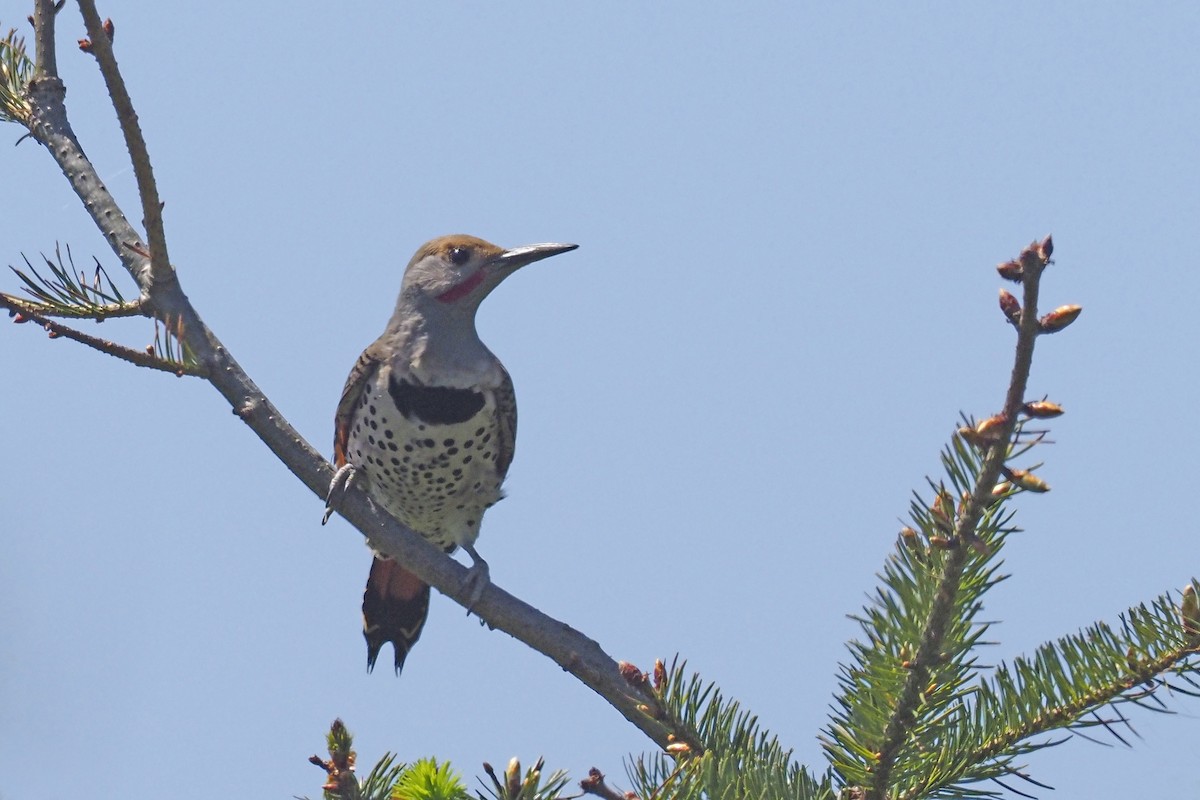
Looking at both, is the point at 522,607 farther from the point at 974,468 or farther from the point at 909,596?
the point at 974,468

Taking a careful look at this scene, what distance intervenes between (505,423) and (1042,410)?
10.2 ft

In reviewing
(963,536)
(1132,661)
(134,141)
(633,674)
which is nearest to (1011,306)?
(963,536)

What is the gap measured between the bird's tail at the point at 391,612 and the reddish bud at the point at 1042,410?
3405mm

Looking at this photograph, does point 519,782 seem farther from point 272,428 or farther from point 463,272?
point 463,272

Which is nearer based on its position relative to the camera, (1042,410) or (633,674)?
(1042,410)

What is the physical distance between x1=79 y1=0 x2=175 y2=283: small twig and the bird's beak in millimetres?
1803

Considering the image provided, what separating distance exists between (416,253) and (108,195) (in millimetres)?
1943

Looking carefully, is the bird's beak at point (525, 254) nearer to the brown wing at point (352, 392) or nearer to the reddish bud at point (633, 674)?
the brown wing at point (352, 392)

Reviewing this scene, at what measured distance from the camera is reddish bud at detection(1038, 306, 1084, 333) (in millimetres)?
1146

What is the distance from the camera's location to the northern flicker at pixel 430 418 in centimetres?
405

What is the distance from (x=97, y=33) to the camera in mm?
2117

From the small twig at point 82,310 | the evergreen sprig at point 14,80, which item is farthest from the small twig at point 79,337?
the evergreen sprig at point 14,80

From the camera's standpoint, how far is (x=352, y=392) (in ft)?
13.8

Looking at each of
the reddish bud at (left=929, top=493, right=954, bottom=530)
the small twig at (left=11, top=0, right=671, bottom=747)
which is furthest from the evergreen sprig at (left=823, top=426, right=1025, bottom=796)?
the small twig at (left=11, top=0, right=671, bottom=747)
